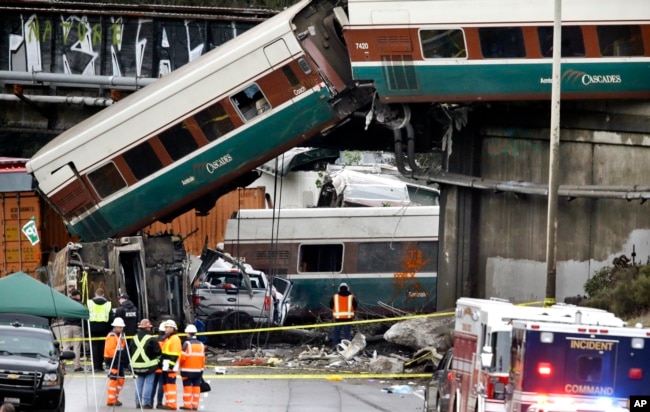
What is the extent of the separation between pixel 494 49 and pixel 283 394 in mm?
7683

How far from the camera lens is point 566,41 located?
25.8 m

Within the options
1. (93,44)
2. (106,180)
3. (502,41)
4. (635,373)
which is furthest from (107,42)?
(635,373)

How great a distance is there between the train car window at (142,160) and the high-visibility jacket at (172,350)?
7.62m

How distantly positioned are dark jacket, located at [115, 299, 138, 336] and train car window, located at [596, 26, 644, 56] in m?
9.81

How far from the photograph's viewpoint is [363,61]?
87.6 ft

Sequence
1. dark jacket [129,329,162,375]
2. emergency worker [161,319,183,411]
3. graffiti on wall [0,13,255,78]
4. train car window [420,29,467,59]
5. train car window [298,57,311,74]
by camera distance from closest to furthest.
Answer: emergency worker [161,319,183,411], dark jacket [129,329,162,375], train car window [420,29,467,59], train car window [298,57,311,74], graffiti on wall [0,13,255,78]

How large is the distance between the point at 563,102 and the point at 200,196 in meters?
7.49

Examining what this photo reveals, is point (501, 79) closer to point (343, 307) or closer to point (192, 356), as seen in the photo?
point (343, 307)

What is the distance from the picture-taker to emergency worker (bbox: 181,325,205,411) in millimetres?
20859

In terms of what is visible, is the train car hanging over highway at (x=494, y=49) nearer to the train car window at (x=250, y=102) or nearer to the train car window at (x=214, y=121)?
the train car window at (x=250, y=102)

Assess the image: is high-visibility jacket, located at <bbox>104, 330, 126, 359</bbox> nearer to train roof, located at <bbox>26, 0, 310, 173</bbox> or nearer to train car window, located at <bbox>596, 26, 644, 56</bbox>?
train roof, located at <bbox>26, 0, 310, 173</bbox>

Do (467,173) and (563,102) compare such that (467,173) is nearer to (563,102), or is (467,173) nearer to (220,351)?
(563,102)

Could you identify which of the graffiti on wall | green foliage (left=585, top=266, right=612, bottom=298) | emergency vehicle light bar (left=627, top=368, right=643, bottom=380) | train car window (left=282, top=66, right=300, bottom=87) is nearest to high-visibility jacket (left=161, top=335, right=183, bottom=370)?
train car window (left=282, top=66, right=300, bottom=87)

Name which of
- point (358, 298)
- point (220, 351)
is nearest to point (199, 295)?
point (220, 351)
